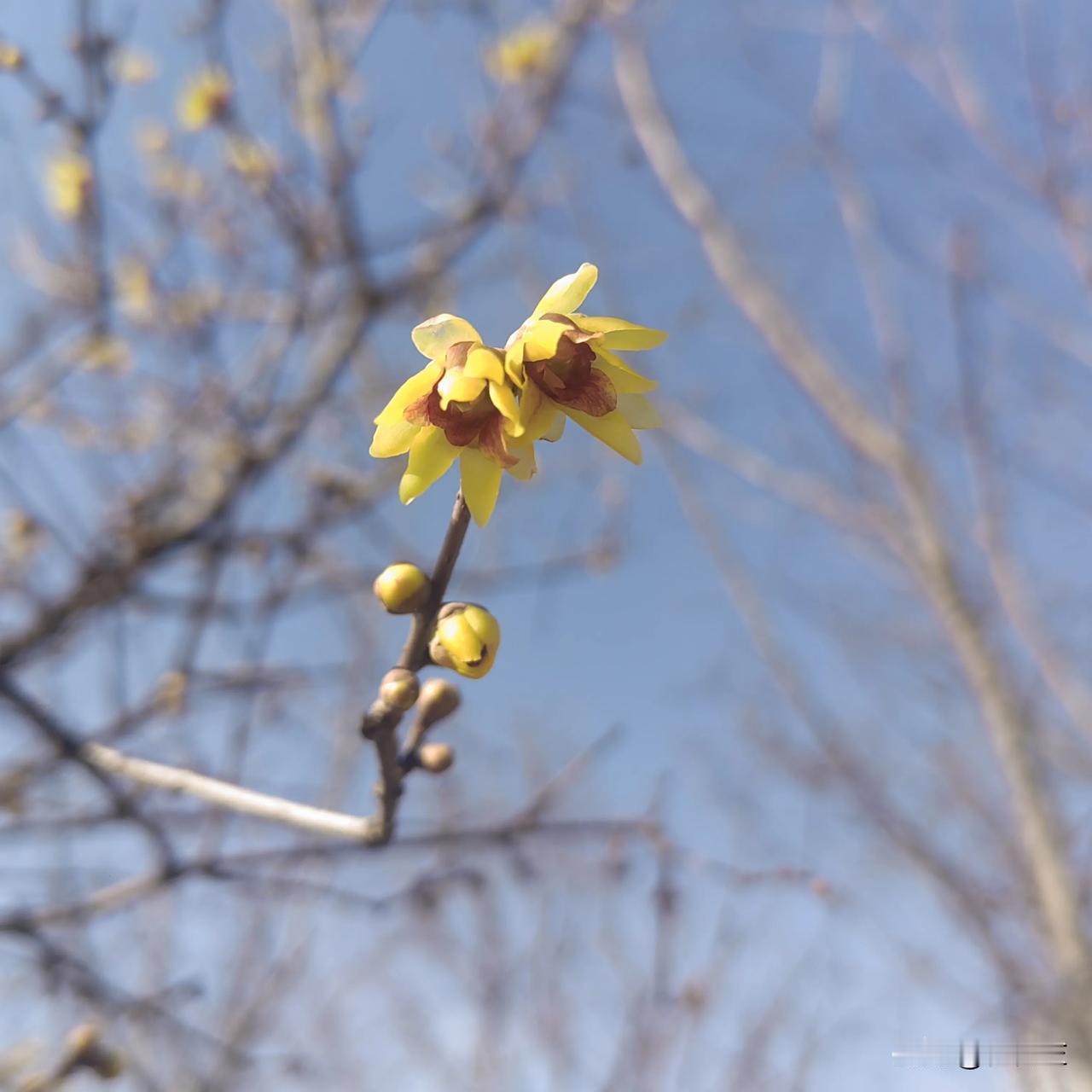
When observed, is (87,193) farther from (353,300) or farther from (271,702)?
(271,702)

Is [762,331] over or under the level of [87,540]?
over

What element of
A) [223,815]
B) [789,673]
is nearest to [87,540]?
[223,815]

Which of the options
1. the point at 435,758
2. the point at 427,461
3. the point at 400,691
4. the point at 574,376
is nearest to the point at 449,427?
the point at 427,461

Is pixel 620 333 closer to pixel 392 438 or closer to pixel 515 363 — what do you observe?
pixel 515 363

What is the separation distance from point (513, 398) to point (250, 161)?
253cm

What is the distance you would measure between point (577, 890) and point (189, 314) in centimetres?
391

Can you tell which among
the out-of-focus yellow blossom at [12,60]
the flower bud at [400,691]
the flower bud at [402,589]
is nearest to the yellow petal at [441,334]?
the flower bud at [402,589]

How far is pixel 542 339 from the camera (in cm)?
83

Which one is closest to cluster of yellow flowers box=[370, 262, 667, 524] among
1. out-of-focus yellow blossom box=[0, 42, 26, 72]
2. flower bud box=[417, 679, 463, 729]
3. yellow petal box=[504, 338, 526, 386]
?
yellow petal box=[504, 338, 526, 386]

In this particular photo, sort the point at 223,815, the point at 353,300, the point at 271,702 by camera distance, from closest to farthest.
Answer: the point at 223,815 < the point at 353,300 < the point at 271,702

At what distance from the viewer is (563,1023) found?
4.80 m

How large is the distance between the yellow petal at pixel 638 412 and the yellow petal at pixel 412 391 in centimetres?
21

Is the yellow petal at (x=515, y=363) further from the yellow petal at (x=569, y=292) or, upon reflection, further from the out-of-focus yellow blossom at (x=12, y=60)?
the out-of-focus yellow blossom at (x=12, y=60)

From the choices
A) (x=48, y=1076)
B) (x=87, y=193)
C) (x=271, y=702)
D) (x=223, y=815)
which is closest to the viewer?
(x=48, y=1076)
